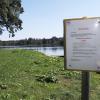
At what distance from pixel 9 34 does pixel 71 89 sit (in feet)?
139

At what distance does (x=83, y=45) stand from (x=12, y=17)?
44274mm

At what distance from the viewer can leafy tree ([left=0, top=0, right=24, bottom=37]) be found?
4623 centimetres

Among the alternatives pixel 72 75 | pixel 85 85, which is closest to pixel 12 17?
pixel 72 75

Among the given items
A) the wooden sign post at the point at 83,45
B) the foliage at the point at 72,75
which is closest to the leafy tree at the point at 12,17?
the foliage at the point at 72,75

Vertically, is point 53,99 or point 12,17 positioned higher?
point 12,17

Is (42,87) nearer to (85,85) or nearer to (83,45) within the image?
(85,85)

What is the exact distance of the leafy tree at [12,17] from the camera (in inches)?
1820

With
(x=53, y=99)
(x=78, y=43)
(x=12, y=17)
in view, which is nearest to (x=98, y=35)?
(x=78, y=43)

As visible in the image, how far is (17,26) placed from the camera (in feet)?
171

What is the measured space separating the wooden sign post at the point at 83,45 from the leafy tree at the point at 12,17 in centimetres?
3921

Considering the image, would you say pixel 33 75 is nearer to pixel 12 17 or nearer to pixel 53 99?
pixel 53 99

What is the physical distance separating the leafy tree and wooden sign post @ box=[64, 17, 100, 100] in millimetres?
39213

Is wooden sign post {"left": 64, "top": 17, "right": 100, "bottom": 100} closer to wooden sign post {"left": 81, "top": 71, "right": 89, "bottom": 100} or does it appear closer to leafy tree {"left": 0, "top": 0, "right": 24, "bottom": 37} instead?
wooden sign post {"left": 81, "top": 71, "right": 89, "bottom": 100}

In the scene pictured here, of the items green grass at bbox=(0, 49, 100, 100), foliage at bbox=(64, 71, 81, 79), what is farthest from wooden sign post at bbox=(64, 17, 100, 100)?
foliage at bbox=(64, 71, 81, 79)
